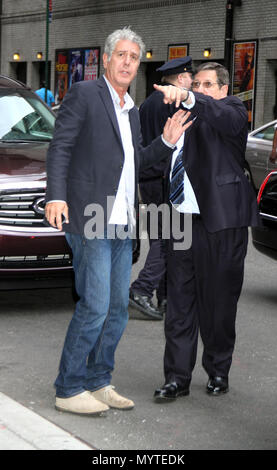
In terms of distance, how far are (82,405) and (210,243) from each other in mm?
1124

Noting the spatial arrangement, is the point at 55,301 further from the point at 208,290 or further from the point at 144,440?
the point at 144,440

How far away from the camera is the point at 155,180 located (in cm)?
725

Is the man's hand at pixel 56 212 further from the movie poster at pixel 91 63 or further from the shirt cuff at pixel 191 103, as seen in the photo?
the movie poster at pixel 91 63

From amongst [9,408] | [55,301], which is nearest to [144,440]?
[9,408]

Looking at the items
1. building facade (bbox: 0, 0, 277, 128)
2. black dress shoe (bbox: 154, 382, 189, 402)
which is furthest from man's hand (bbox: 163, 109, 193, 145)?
building facade (bbox: 0, 0, 277, 128)

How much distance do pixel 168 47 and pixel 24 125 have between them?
1978 cm

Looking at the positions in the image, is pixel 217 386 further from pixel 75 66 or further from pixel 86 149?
pixel 75 66

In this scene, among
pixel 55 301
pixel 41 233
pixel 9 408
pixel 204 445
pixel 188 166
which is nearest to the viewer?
pixel 204 445

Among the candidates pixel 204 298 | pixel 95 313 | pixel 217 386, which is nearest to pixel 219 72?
pixel 204 298

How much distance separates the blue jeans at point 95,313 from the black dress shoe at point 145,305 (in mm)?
2257

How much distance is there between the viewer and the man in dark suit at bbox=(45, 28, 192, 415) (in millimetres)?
4637

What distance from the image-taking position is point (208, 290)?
5.14 meters

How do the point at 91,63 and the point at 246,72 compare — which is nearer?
the point at 246,72

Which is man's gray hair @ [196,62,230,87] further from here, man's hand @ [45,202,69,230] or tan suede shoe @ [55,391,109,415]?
tan suede shoe @ [55,391,109,415]
